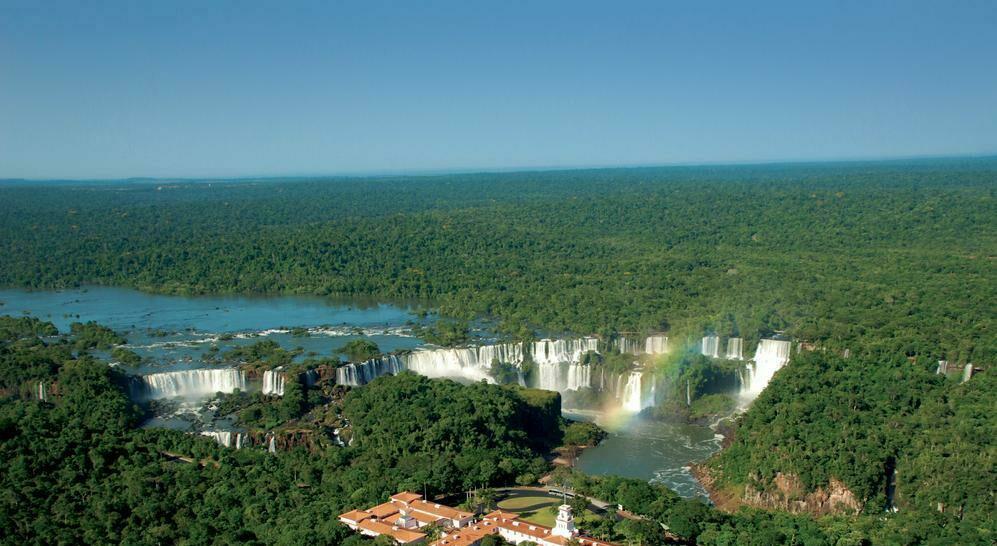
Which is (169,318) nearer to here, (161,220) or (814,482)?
(814,482)

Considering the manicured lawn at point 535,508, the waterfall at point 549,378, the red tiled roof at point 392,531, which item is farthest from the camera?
the waterfall at point 549,378

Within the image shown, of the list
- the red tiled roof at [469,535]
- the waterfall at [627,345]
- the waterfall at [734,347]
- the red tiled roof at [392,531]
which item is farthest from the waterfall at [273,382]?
the waterfall at [734,347]

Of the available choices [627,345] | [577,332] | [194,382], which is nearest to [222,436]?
[194,382]

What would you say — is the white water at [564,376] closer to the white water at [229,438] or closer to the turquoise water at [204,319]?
the turquoise water at [204,319]

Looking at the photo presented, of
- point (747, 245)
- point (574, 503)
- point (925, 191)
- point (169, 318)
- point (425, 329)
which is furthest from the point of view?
point (925, 191)

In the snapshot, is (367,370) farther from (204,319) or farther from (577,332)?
(204,319)

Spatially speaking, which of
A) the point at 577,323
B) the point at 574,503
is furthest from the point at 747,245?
the point at 574,503

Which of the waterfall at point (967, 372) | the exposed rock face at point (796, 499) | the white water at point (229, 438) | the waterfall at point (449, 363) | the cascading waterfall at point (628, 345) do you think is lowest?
the exposed rock face at point (796, 499)

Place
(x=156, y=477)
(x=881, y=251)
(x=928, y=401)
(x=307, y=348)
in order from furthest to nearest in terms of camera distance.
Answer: (x=881, y=251)
(x=307, y=348)
(x=928, y=401)
(x=156, y=477)
